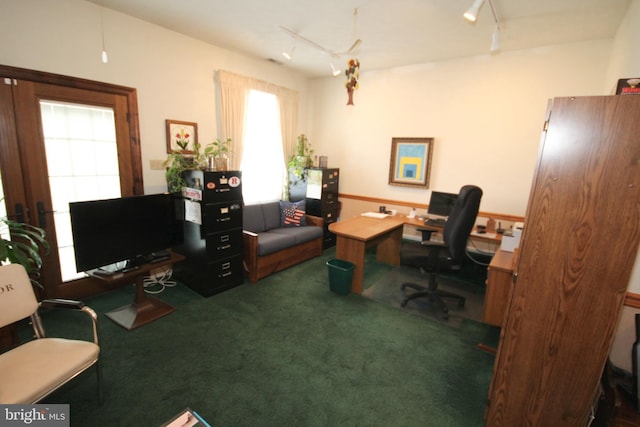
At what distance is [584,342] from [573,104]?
1063 millimetres

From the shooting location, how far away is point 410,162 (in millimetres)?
4500

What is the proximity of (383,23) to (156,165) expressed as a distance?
295 cm

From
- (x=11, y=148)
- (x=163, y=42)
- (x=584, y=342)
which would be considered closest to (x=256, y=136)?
(x=163, y=42)

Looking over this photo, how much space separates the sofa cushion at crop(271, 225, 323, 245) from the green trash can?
86 centimetres

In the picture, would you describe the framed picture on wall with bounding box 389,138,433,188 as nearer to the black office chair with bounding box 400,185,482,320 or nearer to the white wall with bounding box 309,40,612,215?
the white wall with bounding box 309,40,612,215

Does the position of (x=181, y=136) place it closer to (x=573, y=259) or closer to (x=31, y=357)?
(x=31, y=357)

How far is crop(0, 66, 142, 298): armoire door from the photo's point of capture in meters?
2.40

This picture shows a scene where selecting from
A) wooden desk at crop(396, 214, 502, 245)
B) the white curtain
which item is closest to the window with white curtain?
the white curtain

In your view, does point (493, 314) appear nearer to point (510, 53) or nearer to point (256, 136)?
point (510, 53)

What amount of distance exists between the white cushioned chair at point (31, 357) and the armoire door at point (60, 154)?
1166 mm

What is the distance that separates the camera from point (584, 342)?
128 cm

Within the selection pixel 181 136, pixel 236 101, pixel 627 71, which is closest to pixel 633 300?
pixel 627 71

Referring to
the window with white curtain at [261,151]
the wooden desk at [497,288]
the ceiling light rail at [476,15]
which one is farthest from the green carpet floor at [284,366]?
the ceiling light rail at [476,15]

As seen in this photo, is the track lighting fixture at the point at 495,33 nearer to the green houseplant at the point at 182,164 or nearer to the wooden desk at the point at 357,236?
the wooden desk at the point at 357,236
